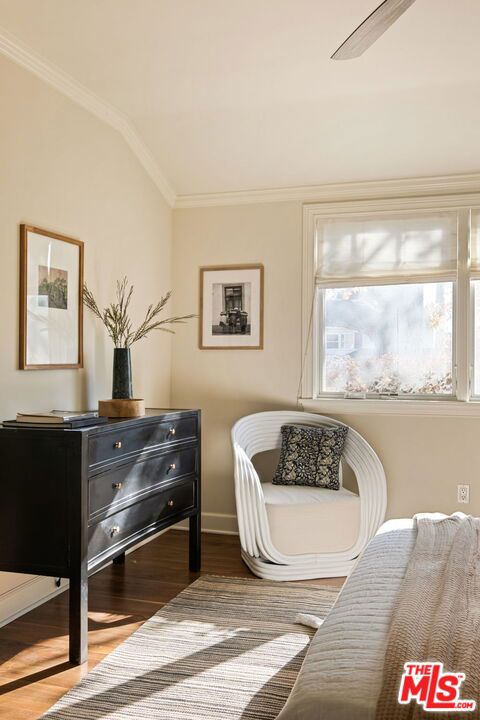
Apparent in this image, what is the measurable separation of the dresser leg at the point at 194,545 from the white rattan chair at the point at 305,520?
0.93 ft

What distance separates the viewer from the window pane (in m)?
4.43

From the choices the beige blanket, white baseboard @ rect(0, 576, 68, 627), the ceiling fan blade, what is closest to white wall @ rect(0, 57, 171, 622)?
white baseboard @ rect(0, 576, 68, 627)

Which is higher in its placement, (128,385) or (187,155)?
(187,155)

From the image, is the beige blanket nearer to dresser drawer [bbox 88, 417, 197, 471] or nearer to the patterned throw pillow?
dresser drawer [bbox 88, 417, 197, 471]

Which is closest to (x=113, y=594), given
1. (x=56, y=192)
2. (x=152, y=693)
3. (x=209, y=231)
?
(x=152, y=693)

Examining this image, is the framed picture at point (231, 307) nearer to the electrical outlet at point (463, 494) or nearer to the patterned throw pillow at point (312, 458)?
the patterned throw pillow at point (312, 458)

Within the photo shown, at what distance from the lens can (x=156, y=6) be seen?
291 cm

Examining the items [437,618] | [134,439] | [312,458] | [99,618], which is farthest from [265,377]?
[437,618]

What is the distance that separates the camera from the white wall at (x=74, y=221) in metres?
3.11

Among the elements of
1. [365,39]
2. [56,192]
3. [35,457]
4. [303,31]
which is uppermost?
[303,31]

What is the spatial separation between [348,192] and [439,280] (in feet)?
2.89

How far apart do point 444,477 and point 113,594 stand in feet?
7.34

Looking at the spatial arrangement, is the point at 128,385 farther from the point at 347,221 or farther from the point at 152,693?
the point at 347,221

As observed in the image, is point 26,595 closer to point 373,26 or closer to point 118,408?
point 118,408
